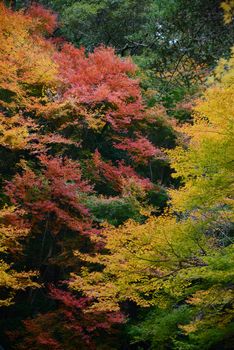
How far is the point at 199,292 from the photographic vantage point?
7.62m

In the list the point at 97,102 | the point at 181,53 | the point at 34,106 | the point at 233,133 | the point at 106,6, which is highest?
the point at 106,6

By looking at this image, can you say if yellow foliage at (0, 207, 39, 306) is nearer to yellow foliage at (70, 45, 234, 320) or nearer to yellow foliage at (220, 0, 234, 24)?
yellow foliage at (70, 45, 234, 320)

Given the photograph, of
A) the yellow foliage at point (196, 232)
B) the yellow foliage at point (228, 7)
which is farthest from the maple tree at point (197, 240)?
the yellow foliage at point (228, 7)

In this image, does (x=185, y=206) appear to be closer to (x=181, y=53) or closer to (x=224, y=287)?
(x=224, y=287)

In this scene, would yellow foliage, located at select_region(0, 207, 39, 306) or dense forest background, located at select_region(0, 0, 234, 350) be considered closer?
dense forest background, located at select_region(0, 0, 234, 350)

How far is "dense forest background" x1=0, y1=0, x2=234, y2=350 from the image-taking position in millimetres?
5453

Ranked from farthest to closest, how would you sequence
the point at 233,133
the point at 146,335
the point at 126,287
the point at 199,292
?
the point at 146,335 → the point at 199,292 → the point at 126,287 → the point at 233,133

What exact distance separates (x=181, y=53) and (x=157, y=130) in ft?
43.5

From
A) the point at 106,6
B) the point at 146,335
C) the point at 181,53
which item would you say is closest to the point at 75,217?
the point at 146,335

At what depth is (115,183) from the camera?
45.2 ft

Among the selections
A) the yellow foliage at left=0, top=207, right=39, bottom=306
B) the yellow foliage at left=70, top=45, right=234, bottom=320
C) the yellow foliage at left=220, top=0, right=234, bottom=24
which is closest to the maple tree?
the yellow foliage at left=70, top=45, right=234, bottom=320

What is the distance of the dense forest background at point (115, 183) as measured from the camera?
5.45 metres

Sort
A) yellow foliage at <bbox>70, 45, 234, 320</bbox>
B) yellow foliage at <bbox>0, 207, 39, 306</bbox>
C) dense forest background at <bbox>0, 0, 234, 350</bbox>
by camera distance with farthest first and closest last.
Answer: yellow foliage at <bbox>0, 207, 39, 306</bbox> < yellow foliage at <bbox>70, 45, 234, 320</bbox> < dense forest background at <bbox>0, 0, 234, 350</bbox>

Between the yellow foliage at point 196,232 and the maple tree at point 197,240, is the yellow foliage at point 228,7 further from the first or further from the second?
the yellow foliage at point 196,232
